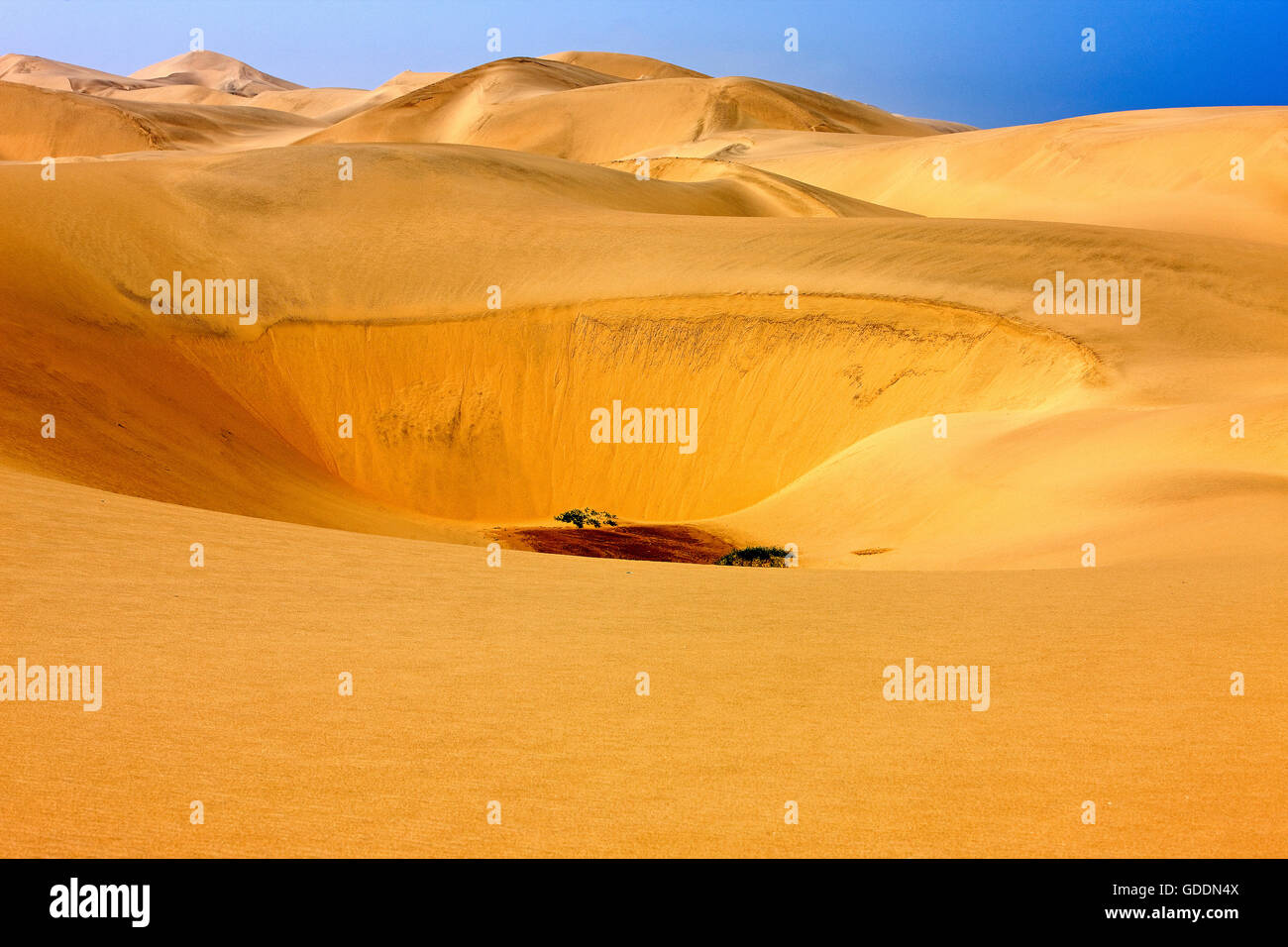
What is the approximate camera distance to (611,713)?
15.7ft

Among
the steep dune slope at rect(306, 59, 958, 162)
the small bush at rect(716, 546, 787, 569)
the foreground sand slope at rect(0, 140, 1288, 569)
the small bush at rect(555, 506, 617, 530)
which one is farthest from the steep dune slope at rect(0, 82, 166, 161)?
the small bush at rect(716, 546, 787, 569)

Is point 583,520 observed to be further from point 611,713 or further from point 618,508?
point 611,713

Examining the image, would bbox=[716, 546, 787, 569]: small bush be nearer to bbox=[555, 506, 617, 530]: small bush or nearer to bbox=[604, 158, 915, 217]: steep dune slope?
bbox=[555, 506, 617, 530]: small bush

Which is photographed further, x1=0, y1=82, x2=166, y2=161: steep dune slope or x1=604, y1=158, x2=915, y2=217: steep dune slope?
x1=0, y1=82, x2=166, y2=161: steep dune slope

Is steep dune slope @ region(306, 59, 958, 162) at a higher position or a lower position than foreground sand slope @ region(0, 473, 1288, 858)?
higher

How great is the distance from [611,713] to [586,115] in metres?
69.8

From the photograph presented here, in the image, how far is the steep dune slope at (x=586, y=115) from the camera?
222 ft

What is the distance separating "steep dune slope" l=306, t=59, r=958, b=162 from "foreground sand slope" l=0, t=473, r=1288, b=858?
61.4 m

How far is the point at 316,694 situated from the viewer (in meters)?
4.85

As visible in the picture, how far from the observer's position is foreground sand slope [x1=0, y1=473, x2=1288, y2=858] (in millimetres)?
3654

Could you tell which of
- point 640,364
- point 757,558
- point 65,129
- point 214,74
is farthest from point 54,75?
point 757,558

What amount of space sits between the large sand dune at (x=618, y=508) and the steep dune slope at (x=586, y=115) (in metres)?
31.5

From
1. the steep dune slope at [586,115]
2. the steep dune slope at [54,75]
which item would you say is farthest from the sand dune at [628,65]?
the steep dune slope at [54,75]
